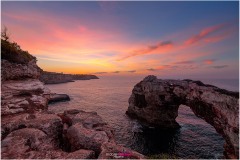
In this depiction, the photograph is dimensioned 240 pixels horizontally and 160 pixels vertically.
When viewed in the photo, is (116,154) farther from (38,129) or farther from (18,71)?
(18,71)

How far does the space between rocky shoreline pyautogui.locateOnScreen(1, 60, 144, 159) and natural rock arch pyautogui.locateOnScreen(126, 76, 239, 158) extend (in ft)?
49.4

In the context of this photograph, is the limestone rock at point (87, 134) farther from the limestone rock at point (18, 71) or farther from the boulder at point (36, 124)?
the limestone rock at point (18, 71)

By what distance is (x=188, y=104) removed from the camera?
30719 mm

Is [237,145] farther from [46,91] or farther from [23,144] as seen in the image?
[46,91]

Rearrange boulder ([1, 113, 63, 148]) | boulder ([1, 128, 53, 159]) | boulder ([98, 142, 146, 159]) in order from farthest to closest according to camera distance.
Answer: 1. boulder ([1, 113, 63, 148])
2. boulder ([98, 142, 146, 159])
3. boulder ([1, 128, 53, 159])

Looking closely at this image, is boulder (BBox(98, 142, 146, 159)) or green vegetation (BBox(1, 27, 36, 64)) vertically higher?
green vegetation (BBox(1, 27, 36, 64))

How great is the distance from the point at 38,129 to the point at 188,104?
89.8ft

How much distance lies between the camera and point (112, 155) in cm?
917

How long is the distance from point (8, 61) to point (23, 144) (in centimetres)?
952

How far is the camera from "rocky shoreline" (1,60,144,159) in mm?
9508

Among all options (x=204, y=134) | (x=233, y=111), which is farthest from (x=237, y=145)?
(x=204, y=134)

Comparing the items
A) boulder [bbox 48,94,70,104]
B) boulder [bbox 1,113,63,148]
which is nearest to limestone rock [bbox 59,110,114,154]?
boulder [bbox 1,113,63,148]

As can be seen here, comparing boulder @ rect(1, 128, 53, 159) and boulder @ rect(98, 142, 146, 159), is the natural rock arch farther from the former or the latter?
boulder @ rect(1, 128, 53, 159)

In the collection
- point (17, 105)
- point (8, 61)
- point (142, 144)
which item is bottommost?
point (142, 144)
